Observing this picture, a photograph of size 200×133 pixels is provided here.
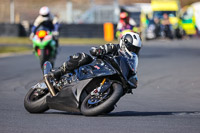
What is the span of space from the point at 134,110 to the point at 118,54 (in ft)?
4.08

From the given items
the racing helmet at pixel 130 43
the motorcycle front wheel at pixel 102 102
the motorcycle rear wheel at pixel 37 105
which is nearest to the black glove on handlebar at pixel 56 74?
the motorcycle rear wheel at pixel 37 105

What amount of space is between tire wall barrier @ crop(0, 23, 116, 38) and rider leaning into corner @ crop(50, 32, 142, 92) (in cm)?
2873

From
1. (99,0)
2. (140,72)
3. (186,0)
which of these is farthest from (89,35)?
(186,0)

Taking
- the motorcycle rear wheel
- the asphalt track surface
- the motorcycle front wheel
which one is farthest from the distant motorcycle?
the motorcycle front wheel

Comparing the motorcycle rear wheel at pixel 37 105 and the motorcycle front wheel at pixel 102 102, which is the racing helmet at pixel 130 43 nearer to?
the motorcycle front wheel at pixel 102 102

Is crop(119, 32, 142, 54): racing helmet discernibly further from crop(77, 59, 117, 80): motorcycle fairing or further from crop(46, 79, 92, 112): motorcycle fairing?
crop(46, 79, 92, 112): motorcycle fairing

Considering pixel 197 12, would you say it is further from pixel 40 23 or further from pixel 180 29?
pixel 40 23

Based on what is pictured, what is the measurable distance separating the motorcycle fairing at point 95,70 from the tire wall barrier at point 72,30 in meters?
29.0

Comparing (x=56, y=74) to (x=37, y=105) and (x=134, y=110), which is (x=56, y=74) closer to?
(x=37, y=105)

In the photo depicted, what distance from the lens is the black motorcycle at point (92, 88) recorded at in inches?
289

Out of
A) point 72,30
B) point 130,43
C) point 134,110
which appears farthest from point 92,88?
point 72,30

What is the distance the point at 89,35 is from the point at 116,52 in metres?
29.3

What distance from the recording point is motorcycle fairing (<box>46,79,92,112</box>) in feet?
24.6

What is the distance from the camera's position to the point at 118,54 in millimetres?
7738
